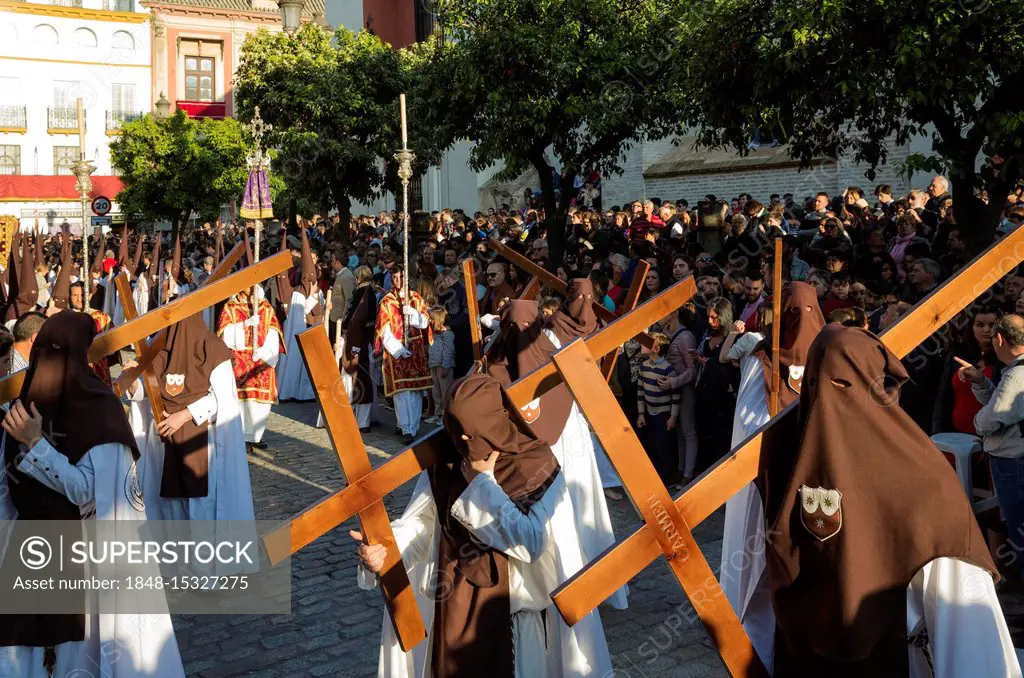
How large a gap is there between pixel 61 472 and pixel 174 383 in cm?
248

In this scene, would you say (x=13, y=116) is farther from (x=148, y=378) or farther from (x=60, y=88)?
(x=148, y=378)

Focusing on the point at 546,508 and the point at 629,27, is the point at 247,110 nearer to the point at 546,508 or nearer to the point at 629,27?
the point at 629,27

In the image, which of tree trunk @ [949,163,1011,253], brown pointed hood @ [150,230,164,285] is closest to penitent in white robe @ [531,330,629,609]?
tree trunk @ [949,163,1011,253]

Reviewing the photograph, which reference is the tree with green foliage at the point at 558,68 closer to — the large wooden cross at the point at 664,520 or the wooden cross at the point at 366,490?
the wooden cross at the point at 366,490

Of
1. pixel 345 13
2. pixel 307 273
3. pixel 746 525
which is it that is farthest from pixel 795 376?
pixel 345 13

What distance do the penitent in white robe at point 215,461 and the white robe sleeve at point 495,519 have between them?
11.9ft

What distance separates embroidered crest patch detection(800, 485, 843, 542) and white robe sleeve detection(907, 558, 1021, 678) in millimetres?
258

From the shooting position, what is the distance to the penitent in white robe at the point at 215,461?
266 inches

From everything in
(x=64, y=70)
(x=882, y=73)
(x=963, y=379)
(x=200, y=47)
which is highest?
(x=200, y=47)

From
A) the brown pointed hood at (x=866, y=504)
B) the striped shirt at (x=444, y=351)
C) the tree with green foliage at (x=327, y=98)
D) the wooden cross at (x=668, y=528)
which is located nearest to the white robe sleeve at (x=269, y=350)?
the striped shirt at (x=444, y=351)

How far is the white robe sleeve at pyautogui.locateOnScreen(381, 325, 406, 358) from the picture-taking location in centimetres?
1136

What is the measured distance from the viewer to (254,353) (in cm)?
1038

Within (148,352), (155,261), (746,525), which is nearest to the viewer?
(746,525)

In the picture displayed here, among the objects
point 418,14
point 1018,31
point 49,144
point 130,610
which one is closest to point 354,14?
point 418,14
